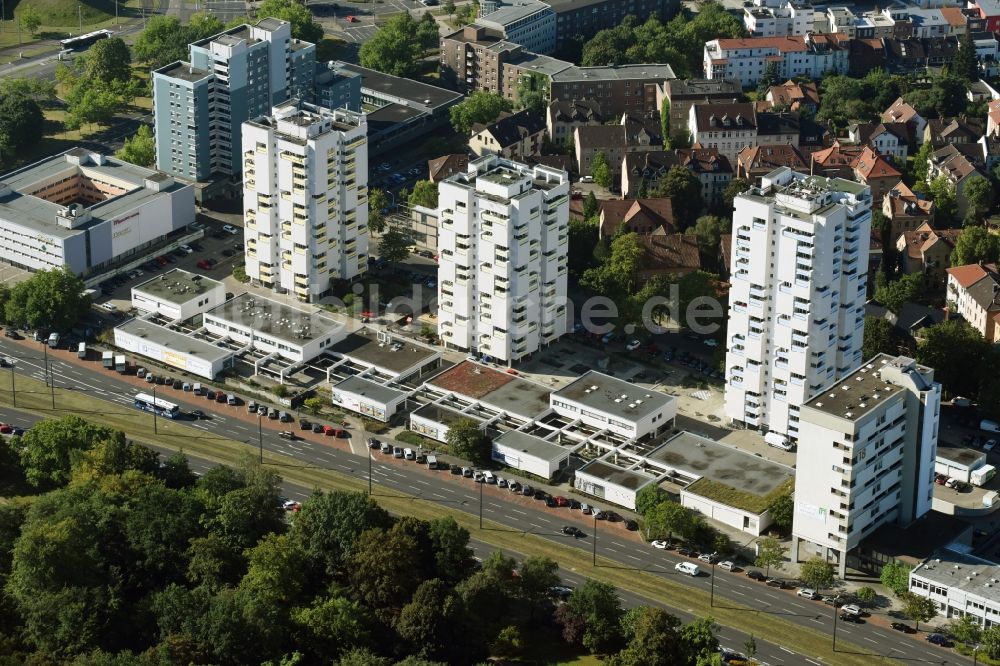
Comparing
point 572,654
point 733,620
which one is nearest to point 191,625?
point 572,654

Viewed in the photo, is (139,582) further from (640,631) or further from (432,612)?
(640,631)

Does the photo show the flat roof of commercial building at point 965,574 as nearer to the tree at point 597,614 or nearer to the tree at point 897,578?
the tree at point 897,578

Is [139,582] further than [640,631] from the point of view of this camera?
Yes

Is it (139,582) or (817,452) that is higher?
(817,452)

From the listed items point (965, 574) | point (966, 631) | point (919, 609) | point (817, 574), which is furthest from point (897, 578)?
point (966, 631)

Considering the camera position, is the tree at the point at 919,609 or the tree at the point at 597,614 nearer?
the tree at the point at 597,614

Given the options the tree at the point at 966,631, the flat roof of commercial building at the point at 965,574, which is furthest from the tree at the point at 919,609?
the tree at the point at 966,631

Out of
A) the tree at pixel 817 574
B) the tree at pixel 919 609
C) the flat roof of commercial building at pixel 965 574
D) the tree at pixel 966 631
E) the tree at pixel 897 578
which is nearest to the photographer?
the tree at pixel 966 631
